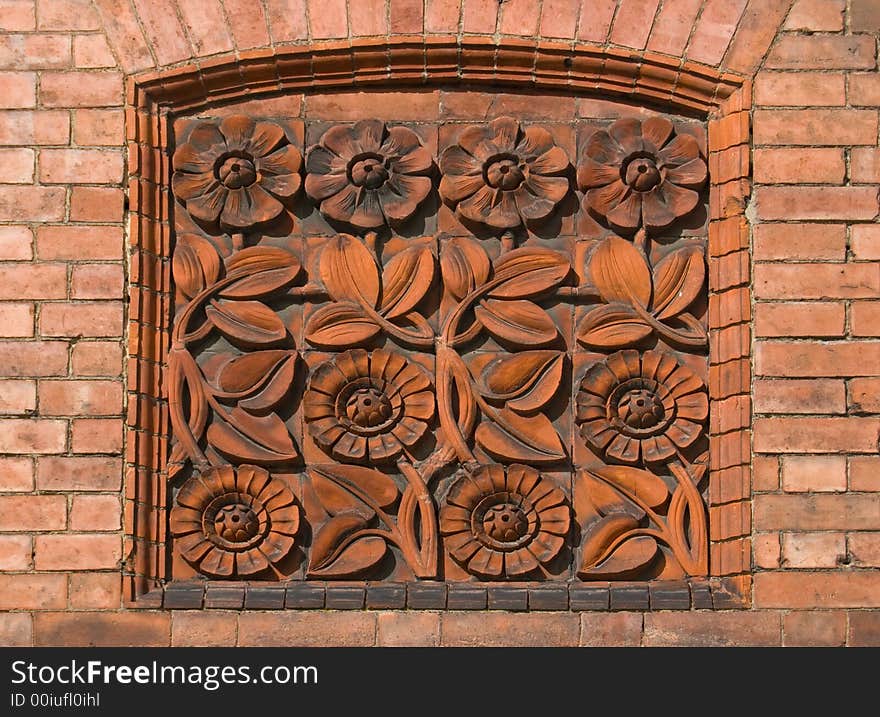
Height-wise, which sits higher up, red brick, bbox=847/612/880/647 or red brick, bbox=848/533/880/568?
red brick, bbox=848/533/880/568

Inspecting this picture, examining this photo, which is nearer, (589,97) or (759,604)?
(759,604)

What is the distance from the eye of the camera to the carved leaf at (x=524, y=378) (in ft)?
21.3

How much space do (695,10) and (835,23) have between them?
53cm

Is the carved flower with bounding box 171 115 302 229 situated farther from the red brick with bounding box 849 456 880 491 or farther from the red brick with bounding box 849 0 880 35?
the red brick with bounding box 849 456 880 491

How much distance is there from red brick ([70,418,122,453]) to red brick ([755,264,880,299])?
2.43 metres

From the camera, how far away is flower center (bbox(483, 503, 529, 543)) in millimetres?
6402

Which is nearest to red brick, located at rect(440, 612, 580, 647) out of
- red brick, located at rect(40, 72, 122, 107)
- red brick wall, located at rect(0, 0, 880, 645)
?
red brick wall, located at rect(0, 0, 880, 645)

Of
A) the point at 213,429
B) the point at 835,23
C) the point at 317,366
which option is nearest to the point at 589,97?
the point at 835,23

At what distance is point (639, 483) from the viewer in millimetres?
6457

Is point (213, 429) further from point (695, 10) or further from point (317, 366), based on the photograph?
point (695, 10)

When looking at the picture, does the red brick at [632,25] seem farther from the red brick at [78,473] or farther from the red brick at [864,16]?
the red brick at [78,473]

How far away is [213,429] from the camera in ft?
21.3

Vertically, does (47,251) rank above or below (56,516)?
above

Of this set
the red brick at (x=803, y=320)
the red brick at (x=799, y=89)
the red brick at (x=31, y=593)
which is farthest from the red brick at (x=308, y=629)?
the red brick at (x=799, y=89)
